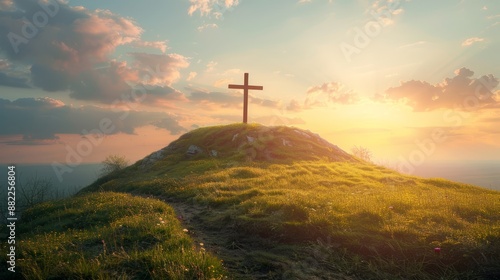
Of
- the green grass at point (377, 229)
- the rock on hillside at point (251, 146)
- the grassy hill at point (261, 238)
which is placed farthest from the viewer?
the rock on hillside at point (251, 146)

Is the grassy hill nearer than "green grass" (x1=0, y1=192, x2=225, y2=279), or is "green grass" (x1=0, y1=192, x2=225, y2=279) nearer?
"green grass" (x1=0, y1=192, x2=225, y2=279)

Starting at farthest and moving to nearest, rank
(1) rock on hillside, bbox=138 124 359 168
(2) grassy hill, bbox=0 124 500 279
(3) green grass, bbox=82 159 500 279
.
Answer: (1) rock on hillside, bbox=138 124 359 168
(3) green grass, bbox=82 159 500 279
(2) grassy hill, bbox=0 124 500 279

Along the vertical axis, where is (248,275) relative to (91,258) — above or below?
below

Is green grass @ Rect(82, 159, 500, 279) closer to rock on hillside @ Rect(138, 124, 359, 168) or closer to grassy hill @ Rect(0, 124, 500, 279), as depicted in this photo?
grassy hill @ Rect(0, 124, 500, 279)

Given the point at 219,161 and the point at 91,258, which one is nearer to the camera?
the point at 91,258

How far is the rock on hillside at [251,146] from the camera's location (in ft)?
106

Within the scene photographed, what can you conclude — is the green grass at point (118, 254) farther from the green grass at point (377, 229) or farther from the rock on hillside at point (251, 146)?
the rock on hillside at point (251, 146)

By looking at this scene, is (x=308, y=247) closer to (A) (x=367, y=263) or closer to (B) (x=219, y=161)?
(A) (x=367, y=263)

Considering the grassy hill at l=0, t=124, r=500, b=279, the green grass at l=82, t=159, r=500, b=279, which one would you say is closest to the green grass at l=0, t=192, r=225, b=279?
the grassy hill at l=0, t=124, r=500, b=279

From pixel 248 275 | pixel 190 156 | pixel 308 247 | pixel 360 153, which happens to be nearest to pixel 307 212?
pixel 308 247

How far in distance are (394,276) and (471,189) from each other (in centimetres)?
1963

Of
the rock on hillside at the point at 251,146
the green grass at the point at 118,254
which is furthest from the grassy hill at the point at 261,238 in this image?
the rock on hillside at the point at 251,146

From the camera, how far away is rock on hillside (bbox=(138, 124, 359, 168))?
32.3 m

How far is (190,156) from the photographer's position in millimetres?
34656
